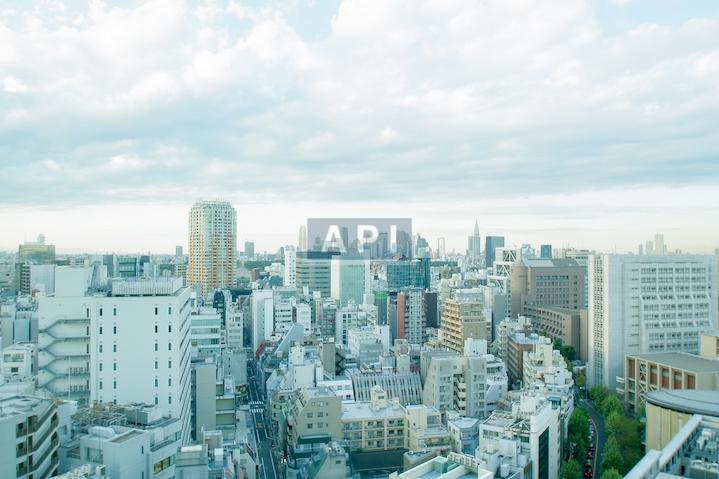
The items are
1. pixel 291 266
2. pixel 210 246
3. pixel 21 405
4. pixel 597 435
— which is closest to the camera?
pixel 21 405

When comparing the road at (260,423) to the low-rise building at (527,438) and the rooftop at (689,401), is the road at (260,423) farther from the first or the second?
the rooftop at (689,401)

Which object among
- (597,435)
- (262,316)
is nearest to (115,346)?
(597,435)

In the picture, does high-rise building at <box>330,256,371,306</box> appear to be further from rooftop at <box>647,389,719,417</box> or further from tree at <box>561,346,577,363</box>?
rooftop at <box>647,389,719,417</box>

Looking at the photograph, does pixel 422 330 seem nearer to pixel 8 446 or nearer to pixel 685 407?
pixel 685 407

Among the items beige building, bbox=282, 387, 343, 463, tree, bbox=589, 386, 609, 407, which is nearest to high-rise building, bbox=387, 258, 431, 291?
tree, bbox=589, 386, 609, 407

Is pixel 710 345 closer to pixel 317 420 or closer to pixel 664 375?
pixel 664 375

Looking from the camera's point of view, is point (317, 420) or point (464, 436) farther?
point (317, 420)

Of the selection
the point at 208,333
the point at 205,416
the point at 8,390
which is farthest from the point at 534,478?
the point at 208,333
